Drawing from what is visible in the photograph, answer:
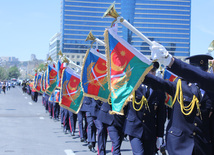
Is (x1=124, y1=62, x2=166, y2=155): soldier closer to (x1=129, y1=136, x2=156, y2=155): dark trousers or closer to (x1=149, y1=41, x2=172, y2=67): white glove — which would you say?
(x1=129, y1=136, x2=156, y2=155): dark trousers

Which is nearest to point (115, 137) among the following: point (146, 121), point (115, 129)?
point (115, 129)

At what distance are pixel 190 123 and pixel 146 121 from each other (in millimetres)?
1822

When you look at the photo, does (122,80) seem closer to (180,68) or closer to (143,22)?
(180,68)

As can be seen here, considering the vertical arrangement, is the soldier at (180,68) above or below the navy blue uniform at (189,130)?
above

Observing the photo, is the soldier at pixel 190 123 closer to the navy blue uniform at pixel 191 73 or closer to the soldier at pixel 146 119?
the navy blue uniform at pixel 191 73

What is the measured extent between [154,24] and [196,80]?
168m

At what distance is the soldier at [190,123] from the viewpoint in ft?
15.1

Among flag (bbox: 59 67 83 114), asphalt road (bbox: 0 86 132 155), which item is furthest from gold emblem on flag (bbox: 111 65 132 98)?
flag (bbox: 59 67 83 114)

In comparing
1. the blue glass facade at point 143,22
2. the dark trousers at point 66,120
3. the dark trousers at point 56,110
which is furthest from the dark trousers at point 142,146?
the blue glass facade at point 143,22

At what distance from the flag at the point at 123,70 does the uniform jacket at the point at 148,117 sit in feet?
3.38

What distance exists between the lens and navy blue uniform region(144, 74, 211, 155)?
460 cm

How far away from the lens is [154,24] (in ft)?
554

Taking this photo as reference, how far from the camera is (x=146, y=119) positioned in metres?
6.46

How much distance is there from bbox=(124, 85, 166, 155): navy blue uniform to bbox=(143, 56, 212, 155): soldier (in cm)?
156
